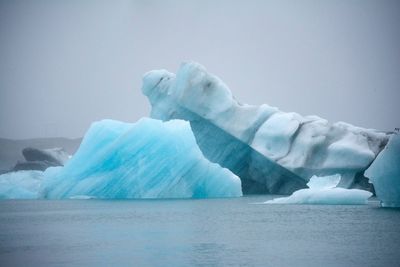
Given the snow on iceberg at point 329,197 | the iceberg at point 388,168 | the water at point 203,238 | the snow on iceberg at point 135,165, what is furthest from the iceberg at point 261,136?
the water at point 203,238

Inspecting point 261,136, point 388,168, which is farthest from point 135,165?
point 388,168

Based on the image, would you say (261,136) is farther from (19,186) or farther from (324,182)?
(19,186)

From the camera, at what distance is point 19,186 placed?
91.1ft

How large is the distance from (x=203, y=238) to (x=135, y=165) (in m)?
11.3

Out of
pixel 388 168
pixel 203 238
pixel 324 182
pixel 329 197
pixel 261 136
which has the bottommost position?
pixel 324 182

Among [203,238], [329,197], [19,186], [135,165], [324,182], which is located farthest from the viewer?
[19,186]

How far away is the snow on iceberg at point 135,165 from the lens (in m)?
21.8

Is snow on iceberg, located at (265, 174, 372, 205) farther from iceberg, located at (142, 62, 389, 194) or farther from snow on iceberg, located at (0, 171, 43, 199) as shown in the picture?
snow on iceberg, located at (0, 171, 43, 199)

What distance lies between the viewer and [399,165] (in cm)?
1584

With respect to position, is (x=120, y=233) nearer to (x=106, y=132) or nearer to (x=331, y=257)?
(x=331, y=257)

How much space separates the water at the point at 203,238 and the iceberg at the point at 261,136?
25.1 ft

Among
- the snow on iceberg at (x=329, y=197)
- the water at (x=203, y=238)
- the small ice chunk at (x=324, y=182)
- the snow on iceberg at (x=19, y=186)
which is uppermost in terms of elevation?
the water at (x=203, y=238)

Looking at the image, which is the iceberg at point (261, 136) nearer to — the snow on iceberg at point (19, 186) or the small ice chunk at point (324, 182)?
the small ice chunk at point (324, 182)

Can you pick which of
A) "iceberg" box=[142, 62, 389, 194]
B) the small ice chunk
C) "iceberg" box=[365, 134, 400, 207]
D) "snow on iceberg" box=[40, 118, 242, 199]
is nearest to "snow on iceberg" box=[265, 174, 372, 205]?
the small ice chunk
